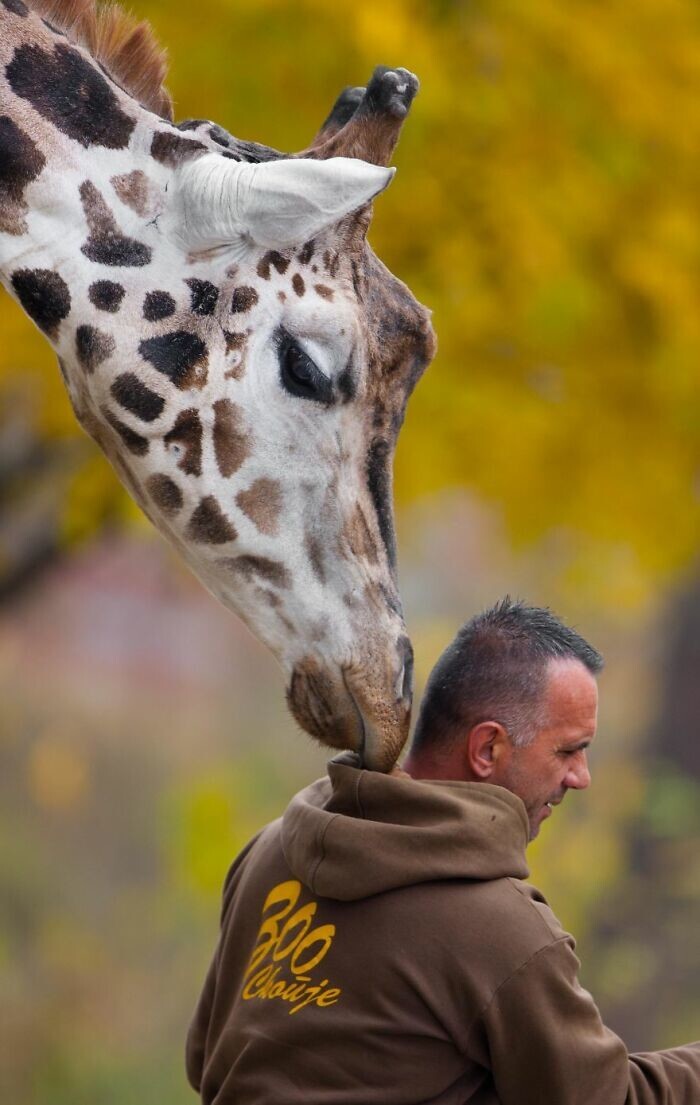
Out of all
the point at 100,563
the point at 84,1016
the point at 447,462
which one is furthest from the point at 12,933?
the point at 447,462

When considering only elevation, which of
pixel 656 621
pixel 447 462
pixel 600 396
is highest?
pixel 656 621

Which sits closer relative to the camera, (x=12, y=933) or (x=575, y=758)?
(x=575, y=758)

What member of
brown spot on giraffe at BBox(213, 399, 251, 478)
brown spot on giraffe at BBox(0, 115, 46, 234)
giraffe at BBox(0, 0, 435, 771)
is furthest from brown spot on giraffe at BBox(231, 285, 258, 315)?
brown spot on giraffe at BBox(0, 115, 46, 234)

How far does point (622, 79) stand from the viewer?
5.04m

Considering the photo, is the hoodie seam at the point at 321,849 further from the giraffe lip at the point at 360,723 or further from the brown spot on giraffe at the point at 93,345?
the brown spot on giraffe at the point at 93,345

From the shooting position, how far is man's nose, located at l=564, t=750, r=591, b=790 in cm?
251

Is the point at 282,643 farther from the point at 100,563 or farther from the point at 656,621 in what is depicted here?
the point at 656,621

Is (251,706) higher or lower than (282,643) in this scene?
higher

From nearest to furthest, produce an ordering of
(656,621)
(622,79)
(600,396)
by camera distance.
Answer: (622,79), (600,396), (656,621)

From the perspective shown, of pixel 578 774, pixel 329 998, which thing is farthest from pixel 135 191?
pixel 329 998

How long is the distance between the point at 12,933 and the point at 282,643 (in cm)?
903

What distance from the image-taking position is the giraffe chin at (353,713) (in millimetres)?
2457

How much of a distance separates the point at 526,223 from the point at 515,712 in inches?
124

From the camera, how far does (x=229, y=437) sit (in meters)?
2.50
